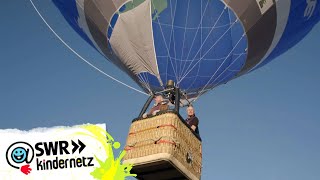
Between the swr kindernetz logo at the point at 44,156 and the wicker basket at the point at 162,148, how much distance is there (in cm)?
66

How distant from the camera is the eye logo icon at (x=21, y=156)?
752 cm

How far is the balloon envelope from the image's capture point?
31.2 feet

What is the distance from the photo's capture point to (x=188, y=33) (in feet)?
31.4

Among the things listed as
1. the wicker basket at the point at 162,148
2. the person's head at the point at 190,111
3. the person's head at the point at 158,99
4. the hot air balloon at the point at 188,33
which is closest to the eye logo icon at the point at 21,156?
the wicker basket at the point at 162,148

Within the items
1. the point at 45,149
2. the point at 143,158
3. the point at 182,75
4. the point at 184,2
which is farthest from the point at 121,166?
the point at 184,2

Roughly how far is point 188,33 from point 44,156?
3.26m

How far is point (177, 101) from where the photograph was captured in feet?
26.6

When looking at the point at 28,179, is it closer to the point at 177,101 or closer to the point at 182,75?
the point at 177,101

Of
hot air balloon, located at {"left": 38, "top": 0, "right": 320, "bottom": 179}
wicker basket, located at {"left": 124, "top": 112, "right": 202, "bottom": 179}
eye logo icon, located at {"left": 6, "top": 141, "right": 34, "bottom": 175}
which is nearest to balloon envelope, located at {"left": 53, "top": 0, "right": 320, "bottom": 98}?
hot air balloon, located at {"left": 38, "top": 0, "right": 320, "bottom": 179}

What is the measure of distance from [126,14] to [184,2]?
92cm

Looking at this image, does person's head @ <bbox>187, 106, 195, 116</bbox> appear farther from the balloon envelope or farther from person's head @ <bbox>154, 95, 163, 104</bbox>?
the balloon envelope

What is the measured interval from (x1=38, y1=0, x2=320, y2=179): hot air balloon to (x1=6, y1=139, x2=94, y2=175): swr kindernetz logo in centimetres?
225

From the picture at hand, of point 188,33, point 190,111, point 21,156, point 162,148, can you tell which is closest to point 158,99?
point 190,111

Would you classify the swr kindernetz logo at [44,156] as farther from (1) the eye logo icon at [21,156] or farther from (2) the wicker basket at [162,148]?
(2) the wicker basket at [162,148]
